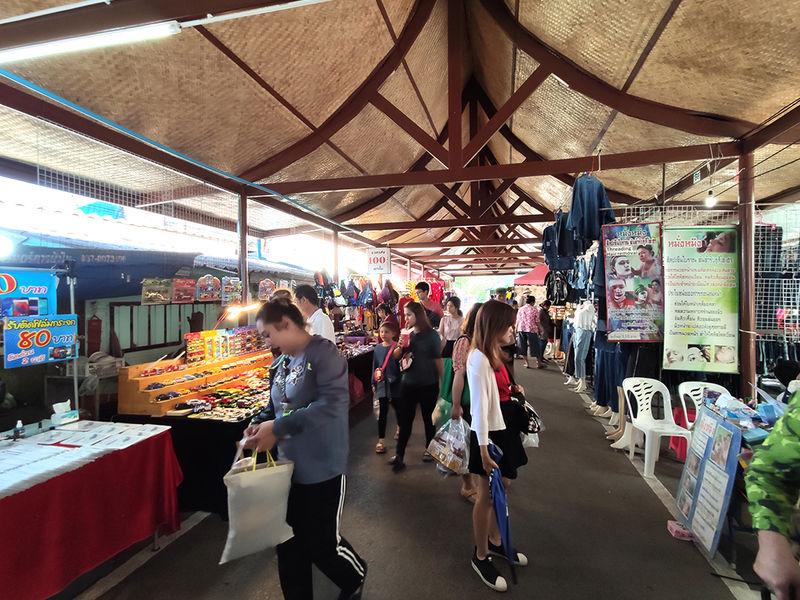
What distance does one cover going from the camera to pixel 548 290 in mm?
5969

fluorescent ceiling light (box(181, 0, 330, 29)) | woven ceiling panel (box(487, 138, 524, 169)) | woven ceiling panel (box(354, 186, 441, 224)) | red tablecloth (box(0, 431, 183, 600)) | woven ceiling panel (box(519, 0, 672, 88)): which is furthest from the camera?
woven ceiling panel (box(354, 186, 441, 224))

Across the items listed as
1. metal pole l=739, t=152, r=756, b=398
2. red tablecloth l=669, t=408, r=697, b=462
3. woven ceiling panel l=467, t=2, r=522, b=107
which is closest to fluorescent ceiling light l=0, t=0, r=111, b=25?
woven ceiling panel l=467, t=2, r=522, b=107

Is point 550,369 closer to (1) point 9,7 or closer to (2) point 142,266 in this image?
(2) point 142,266

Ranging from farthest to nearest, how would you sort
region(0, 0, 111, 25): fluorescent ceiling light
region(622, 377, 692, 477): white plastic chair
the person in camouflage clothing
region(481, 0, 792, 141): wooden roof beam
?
region(622, 377, 692, 477): white plastic chair
region(481, 0, 792, 141): wooden roof beam
region(0, 0, 111, 25): fluorescent ceiling light
the person in camouflage clothing

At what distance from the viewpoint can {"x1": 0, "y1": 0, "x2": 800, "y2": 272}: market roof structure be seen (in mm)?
2502

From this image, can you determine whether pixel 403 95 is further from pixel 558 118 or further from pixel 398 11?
pixel 558 118

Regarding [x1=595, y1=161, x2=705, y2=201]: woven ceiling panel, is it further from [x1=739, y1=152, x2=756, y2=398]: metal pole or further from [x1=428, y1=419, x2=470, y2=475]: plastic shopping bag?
[x1=428, y1=419, x2=470, y2=475]: plastic shopping bag

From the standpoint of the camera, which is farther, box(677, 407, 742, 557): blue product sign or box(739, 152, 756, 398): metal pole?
box(739, 152, 756, 398): metal pole

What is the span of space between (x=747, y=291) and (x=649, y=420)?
1.48 metres

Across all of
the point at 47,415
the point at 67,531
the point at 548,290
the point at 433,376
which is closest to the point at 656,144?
the point at 548,290

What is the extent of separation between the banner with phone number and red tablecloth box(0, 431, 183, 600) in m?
0.84

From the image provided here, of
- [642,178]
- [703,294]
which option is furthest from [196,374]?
[642,178]

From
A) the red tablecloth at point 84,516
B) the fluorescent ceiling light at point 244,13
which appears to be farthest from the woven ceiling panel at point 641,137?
the red tablecloth at point 84,516

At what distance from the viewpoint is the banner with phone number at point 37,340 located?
225cm
